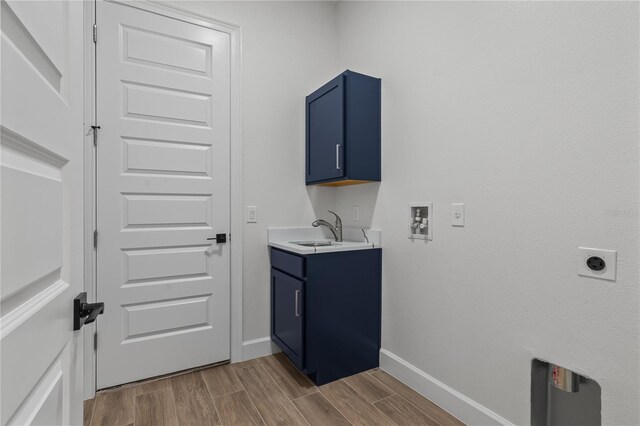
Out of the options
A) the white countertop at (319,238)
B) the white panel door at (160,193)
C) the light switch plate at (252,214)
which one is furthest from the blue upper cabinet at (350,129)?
the white panel door at (160,193)

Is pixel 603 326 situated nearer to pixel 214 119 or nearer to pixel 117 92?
pixel 214 119

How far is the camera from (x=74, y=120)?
2.37 ft

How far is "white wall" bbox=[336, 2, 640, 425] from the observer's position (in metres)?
1.12

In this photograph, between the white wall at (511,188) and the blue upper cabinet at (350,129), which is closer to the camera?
the white wall at (511,188)

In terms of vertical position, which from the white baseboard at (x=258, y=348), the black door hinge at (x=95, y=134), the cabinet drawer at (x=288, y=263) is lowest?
the white baseboard at (x=258, y=348)

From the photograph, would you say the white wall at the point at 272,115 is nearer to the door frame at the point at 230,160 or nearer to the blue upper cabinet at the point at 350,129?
the door frame at the point at 230,160

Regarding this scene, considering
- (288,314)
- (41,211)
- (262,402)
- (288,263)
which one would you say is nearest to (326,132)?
(288,263)

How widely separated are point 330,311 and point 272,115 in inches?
60.4

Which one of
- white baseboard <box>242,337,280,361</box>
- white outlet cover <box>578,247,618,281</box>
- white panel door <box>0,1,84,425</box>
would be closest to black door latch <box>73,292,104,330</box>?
white panel door <box>0,1,84,425</box>

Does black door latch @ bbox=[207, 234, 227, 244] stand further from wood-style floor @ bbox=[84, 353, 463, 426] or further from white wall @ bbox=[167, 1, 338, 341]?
wood-style floor @ bbox=[84, 353, 463, 426]

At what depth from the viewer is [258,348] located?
93.0 inches

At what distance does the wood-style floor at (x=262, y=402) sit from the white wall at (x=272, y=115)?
45 cm

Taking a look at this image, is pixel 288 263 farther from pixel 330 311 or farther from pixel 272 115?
pixel 272 115

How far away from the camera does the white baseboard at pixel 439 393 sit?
5.04 ft
